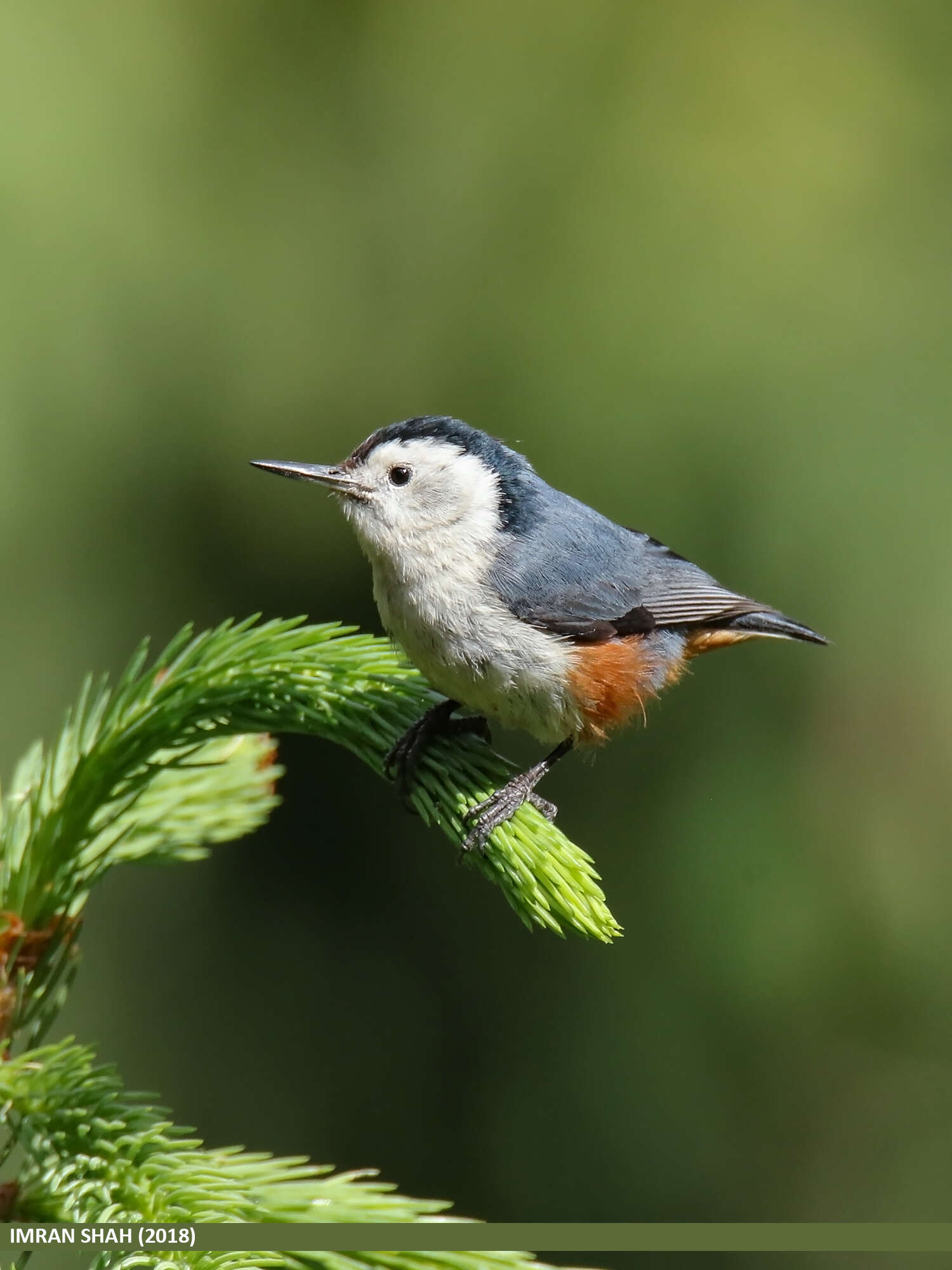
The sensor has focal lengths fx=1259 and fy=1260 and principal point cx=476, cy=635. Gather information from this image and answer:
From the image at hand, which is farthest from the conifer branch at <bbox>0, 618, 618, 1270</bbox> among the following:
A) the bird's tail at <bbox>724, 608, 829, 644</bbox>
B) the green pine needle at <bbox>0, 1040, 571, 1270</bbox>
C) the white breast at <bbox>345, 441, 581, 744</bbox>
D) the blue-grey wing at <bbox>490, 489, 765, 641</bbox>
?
the bird's tail at <bbox>724, 608, 829, 644</bbox>

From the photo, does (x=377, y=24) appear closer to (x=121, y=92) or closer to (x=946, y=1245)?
(x=121, y=92)

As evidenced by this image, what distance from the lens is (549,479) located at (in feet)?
8.31

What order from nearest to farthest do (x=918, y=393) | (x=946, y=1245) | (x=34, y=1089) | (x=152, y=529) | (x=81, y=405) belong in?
(x=34, y=1089), (x=946, y=1245), (x=918, y=393), (x=81, y=405), (x=152, y=529)

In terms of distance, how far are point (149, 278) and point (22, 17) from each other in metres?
0.54

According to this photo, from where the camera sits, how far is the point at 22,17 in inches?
97.5

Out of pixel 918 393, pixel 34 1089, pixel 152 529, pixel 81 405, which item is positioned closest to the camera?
pixel 34 1089

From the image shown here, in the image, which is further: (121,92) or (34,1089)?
(121,92)

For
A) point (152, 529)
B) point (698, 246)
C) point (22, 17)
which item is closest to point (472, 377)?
point (698, 246)

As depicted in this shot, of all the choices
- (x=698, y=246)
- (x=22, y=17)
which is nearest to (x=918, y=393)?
(x=698, y=246)

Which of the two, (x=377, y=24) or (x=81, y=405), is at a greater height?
(x=377, y=24)

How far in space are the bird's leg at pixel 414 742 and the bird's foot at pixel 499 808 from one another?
5.2 inches

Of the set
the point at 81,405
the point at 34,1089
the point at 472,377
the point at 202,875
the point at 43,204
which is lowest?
the point at 202,875

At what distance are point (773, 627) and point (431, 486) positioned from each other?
0.69m

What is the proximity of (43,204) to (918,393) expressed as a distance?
167 centimetres
